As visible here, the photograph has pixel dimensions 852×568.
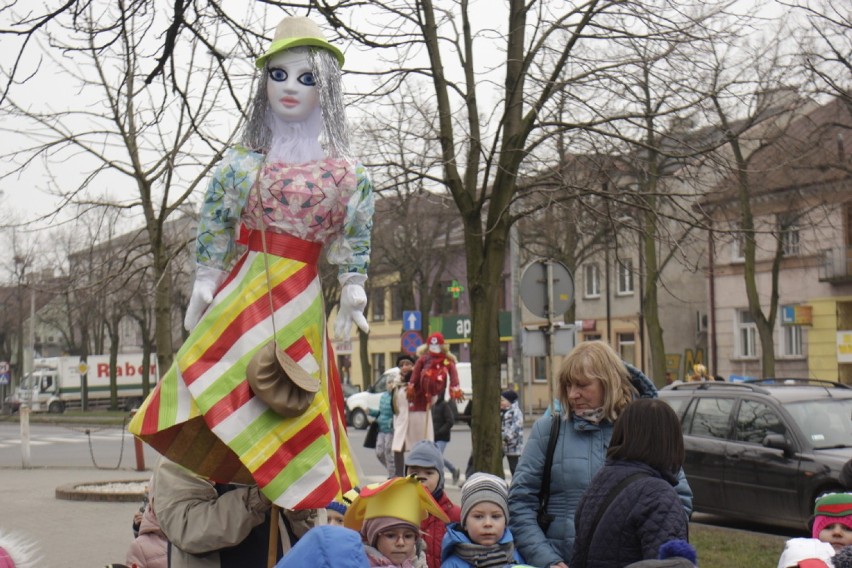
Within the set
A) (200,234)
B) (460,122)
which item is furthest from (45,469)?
(200,234)

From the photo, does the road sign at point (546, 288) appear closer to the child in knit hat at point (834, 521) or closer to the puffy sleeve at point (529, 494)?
the child in knit hat at point (834, 521)

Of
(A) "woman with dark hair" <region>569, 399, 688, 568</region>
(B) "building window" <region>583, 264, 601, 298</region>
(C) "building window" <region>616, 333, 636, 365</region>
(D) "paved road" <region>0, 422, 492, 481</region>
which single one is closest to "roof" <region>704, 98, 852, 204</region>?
(D) "paved road" <region>0, 422, 492, 481</region>

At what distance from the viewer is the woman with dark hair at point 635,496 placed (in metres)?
4.01

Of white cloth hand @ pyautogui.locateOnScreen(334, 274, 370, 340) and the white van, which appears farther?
the white van

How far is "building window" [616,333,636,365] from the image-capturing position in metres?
48.0

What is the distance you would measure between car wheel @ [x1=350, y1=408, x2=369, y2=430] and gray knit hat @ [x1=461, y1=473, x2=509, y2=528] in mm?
29193

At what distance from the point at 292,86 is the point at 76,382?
191ft

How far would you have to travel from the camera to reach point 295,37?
4242 mm

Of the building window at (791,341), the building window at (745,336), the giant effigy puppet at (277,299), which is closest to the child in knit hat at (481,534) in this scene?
the giant effigy puppet at (277,299)

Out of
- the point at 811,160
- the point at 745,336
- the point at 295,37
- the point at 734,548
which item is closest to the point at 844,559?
the point at 295,37

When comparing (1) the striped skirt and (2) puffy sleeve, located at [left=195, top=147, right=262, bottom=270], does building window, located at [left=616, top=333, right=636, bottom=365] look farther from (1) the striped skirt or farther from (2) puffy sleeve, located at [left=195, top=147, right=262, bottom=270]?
(1) the striped skirt

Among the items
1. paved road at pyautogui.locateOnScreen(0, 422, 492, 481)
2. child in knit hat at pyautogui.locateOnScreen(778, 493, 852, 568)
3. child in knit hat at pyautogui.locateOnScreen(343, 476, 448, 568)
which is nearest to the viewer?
child in knit hat at pyautogui.locateOnScreen(343, 476, 448, 568)

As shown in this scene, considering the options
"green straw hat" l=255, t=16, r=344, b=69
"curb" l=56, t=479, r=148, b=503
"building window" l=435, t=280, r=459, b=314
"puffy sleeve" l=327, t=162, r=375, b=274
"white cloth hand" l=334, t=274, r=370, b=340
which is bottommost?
"curb" l=56, t=479, r=148, b=503

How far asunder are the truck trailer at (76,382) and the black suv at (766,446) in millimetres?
48675
